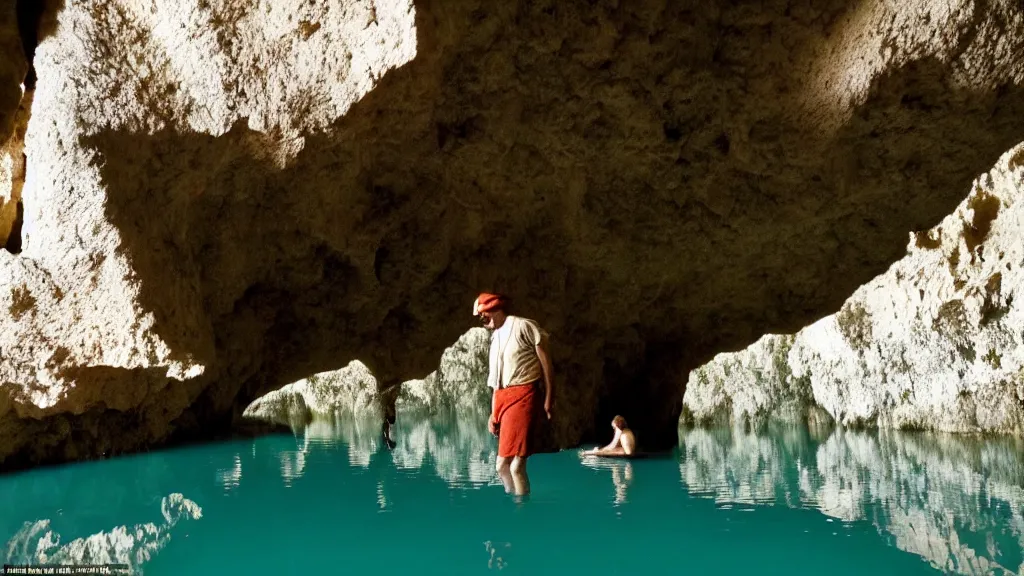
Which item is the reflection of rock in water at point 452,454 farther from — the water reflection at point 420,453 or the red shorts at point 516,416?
the red shorts at point 516,416

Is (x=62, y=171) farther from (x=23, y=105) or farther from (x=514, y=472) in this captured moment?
(x=514, y=472)

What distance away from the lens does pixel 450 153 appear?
6926 millimetres

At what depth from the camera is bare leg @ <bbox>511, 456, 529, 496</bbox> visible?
466 cm

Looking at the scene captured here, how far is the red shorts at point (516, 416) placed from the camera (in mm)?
4496

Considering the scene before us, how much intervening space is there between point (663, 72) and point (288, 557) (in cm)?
449

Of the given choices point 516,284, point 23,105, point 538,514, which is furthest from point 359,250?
point 538,514

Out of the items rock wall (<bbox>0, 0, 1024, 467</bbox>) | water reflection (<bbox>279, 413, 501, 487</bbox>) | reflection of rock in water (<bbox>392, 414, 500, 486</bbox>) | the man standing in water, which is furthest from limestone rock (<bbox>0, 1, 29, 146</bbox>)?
the man standing in water

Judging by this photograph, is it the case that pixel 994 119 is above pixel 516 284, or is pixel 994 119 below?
above

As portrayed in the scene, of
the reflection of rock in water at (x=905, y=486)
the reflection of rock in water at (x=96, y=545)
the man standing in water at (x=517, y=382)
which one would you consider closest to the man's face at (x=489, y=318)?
the man standing in water at (x=517, y=382)

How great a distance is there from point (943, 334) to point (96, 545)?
10.4 m

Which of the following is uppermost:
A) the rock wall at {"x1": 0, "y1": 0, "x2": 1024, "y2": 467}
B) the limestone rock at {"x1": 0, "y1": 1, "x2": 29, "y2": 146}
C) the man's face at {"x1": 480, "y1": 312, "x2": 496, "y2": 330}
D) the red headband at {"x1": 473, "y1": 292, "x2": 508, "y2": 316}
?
the limestone rock at {"x1": 0, "y1": 1, "x2": 29, "y2": 146}

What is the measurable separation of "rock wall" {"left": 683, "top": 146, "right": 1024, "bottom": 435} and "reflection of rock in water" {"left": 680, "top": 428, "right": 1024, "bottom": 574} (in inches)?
43.7

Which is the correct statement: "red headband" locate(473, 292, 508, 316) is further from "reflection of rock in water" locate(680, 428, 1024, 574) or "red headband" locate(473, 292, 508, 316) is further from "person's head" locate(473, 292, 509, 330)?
"reflection of rock in water" locate(680, 428, 1024, 574)

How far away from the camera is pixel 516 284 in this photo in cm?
859
